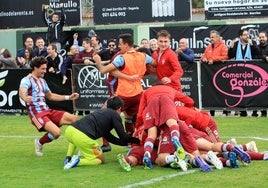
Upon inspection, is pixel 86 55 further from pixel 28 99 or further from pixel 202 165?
pixel 202 165

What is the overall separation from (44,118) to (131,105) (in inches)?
56.6

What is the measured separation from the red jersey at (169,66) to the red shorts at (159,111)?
2.40 meters

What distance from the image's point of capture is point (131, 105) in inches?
535

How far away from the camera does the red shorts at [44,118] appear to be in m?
13.3

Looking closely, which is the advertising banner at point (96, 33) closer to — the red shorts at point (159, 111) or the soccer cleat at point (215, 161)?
the red shorts at point (159, 111)

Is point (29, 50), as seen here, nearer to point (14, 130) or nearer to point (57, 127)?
point (14, 130)

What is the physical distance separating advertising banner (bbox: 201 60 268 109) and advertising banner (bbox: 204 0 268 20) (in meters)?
7.62

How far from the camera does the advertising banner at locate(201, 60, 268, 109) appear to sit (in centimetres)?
1927

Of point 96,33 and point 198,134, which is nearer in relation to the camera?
point 198,134

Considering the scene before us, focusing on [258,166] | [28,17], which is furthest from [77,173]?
[28,17]

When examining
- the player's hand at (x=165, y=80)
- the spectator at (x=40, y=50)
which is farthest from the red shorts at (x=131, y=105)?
the spectator at (x=40, y=50)

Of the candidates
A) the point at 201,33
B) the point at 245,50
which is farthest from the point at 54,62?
the point at 201,33

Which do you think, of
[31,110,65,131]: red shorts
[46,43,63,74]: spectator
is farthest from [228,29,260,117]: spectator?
[31,110,65,131]: red shorts

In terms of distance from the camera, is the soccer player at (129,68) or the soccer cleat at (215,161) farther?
the soccer player at (129,68)
